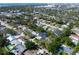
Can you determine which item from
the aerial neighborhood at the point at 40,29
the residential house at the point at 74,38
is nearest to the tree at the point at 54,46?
the aerial neighborhood at the point at 40,29

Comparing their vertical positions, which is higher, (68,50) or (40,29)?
(40,29)

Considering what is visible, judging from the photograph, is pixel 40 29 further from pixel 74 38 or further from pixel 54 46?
pixel 74 38

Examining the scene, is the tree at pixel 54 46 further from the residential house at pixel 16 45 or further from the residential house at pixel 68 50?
the residential house at pixel 16 45

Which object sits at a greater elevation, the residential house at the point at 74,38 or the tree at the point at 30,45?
the residential house at the point at 74,38

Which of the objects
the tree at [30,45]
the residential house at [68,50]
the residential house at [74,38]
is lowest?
the residential house at [68,50]

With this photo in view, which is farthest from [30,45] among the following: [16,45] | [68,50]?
[68,50]

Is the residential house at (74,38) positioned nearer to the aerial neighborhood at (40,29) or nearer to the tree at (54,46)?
the aerial neighborhood at (40,29)

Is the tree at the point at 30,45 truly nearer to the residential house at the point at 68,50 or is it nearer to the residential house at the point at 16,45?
the residential house at the point at 16,45

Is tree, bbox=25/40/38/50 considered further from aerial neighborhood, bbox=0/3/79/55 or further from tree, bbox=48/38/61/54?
tree, bbox=48/38/61/54

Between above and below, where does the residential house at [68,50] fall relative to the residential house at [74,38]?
below

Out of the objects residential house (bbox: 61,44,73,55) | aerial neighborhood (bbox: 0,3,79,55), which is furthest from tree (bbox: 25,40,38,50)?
residential house (bbox: 61,44,73,55)
